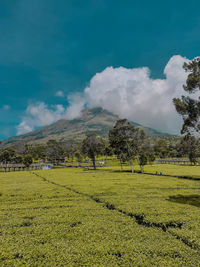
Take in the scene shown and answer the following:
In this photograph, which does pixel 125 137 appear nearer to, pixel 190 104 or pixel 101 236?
pixel 190 104

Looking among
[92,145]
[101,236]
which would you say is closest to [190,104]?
[101,236]

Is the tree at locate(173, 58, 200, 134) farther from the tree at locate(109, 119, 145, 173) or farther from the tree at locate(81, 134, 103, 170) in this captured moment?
the tree at locate(81, 134, 103, 170)

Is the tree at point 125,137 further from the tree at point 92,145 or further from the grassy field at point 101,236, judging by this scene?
the grassy field at point 101,236

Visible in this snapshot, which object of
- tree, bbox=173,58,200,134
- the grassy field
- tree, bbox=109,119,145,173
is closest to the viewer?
the grassy field

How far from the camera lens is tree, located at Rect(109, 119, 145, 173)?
239 feet

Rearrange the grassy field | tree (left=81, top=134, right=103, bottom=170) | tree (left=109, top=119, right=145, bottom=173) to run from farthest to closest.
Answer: tree (left=81, top=134, right=103, bottom=170), tree (left=109, top=119, right=145, bottom=173), the grassy field

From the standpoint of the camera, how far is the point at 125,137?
73.1m

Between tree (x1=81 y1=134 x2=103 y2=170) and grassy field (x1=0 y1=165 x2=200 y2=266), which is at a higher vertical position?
tree (x1=81 y1=134 x2=103 y2=170)

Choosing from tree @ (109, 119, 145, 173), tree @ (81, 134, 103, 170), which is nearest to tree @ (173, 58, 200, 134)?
tree @ (109, 119, 145, 173)

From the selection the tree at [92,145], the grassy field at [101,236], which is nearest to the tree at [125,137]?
the tree at [92,145]

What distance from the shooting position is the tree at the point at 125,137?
72.8 meters

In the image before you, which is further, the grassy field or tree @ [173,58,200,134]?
tree @ [173,58,200,134]

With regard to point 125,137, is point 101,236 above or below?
below

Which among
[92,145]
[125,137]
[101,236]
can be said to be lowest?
[101,236]
